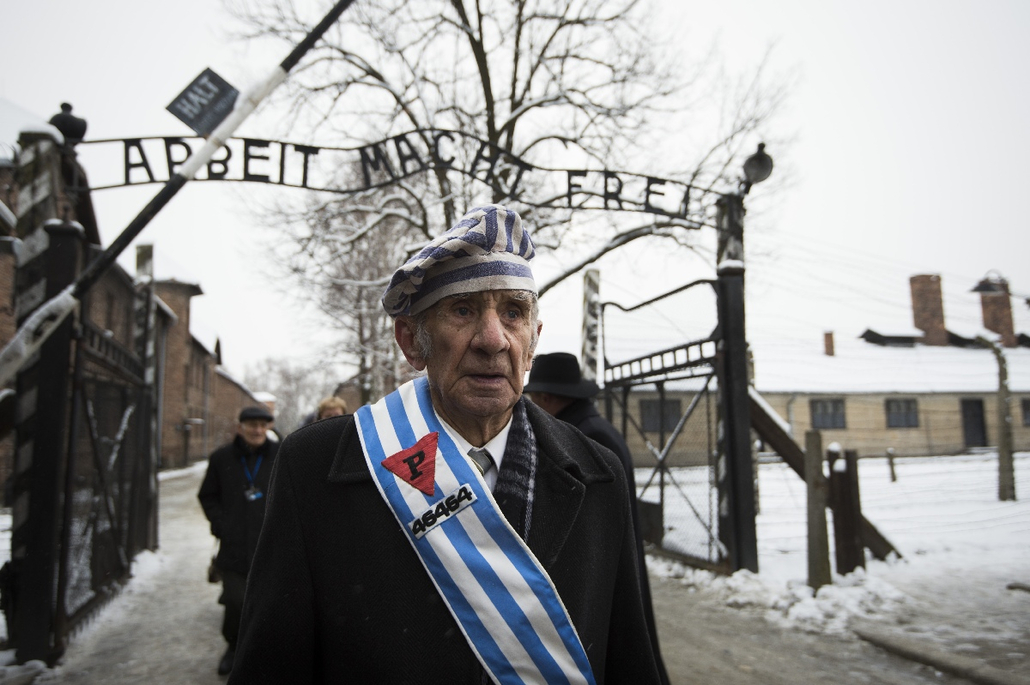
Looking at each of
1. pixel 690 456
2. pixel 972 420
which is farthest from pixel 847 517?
pixel 972 420

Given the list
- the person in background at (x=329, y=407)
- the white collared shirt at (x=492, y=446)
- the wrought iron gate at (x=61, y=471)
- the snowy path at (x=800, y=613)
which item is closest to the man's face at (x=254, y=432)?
the person in background at (x=329, y=407)

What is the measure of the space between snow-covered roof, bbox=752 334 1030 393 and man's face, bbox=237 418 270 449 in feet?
76.0

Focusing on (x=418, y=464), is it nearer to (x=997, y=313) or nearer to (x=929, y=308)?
(x=997, y=313)

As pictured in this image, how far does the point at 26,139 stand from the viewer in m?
5.05

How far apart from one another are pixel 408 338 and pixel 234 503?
424 centimetres

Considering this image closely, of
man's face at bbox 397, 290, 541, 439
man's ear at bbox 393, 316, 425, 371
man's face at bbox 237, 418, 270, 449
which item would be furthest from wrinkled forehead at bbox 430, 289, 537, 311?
man's face at bbox 237, 418, 270, 449

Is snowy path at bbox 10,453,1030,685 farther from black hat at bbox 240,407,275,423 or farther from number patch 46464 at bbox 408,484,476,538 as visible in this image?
number patch 46464 at bbox 408,484,476,538

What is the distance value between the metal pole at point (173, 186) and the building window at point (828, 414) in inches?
1117

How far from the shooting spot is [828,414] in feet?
92.5

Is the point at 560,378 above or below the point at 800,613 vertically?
above

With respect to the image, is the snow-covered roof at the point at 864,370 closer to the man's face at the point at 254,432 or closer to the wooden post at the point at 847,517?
the wooden post at the point at 847,517

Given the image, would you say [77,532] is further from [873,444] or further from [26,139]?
[873,444]

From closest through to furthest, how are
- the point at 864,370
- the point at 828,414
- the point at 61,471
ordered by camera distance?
the point at 61,471 < the point at 828,414 < the point at 864,370

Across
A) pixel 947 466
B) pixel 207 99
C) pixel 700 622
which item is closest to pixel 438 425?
pixel 207 99
